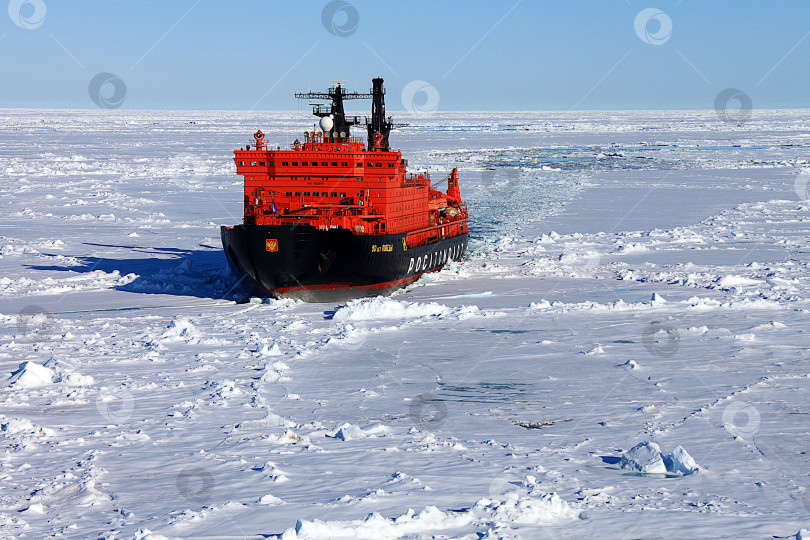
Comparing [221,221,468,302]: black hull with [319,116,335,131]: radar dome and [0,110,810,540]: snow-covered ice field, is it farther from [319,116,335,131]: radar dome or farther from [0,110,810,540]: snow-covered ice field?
[319,116,335,131]: radar dome

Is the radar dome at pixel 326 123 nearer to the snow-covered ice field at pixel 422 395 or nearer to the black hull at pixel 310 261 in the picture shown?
the black hull at pixel 310 261

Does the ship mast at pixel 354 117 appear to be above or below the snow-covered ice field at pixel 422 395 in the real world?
above

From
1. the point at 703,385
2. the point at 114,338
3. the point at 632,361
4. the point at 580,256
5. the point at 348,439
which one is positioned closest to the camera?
the point at 348,439

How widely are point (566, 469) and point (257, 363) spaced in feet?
21.8

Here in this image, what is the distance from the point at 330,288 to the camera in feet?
72.4

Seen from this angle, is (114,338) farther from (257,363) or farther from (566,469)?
(566,469)

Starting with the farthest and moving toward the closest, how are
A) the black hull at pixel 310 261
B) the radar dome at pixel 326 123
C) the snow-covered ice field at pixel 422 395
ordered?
1. the radar dome at pixel 326 123
2. the black hull at pixel 310 261
3. the snow-covered ice field at pixel 422 395

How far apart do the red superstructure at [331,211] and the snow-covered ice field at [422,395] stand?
1085mm

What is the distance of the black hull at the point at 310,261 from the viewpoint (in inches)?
844

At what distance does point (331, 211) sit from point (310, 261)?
6.59 ft

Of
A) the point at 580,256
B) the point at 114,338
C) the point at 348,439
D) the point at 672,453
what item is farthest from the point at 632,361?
the point at 580,256

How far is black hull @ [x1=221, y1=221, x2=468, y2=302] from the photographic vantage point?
21438mm

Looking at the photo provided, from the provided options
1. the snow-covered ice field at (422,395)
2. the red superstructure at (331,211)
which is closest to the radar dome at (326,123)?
the red superstructure at (331,211)

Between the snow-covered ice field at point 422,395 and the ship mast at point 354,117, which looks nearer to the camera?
the snow-covered ice field at point 422,395
